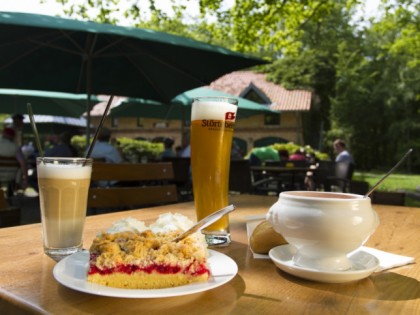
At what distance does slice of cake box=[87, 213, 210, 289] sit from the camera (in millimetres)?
679

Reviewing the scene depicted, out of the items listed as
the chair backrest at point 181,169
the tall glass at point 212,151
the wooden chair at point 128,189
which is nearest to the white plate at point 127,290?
the tall glass at point 212,151

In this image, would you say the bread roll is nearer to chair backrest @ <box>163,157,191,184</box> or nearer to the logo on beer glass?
the logo on beer glass

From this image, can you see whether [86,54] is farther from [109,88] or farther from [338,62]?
[338,62]

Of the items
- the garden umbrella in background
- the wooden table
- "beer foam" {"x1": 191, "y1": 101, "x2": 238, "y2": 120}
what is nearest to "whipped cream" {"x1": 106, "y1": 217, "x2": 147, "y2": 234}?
the wooden table

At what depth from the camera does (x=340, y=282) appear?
0.76 meters

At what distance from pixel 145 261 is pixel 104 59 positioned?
4.98 m

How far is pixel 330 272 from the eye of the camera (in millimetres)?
733

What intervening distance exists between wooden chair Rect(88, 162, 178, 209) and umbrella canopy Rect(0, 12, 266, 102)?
70.0 inches

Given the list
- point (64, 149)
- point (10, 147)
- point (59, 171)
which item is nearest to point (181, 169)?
point (64, 149)

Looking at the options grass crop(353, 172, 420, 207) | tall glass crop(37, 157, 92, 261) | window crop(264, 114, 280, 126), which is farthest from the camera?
window crop(264, 114, 280, 126)

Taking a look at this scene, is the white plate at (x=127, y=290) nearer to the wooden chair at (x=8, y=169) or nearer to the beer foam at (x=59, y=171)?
the beer foam at (x=59, y=171)

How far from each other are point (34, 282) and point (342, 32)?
3323cm

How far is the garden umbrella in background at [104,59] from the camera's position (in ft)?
12.5

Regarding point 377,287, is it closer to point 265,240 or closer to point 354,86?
point 265,240
